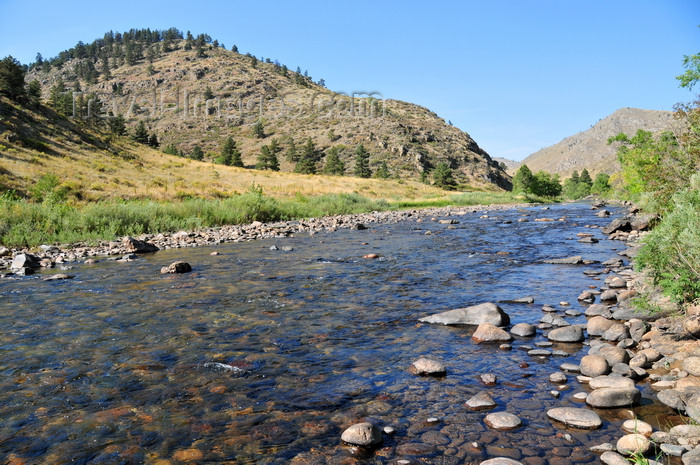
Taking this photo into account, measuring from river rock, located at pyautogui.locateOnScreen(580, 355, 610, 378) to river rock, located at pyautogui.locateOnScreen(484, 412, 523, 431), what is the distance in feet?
5.33

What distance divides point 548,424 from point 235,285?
27.5ft

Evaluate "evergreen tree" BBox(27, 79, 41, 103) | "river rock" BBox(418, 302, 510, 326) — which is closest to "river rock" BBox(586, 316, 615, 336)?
"river rock" BBox(418, 302, 510, 326)

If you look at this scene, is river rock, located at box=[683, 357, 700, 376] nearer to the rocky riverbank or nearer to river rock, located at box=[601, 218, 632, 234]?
the rocky riverbank

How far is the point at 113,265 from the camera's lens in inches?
549

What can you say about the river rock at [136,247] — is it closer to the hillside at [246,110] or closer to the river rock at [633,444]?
the river rock at [633,444]

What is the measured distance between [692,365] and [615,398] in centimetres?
137

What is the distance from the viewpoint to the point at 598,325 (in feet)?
22.4

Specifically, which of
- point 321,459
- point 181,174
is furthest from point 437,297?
point 181,174

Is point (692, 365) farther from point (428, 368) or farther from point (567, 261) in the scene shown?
point (567, 261)

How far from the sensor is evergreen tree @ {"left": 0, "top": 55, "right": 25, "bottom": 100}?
49344 mm

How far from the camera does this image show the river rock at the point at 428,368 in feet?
17.9

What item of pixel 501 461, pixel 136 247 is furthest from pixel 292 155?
pixel 501 461

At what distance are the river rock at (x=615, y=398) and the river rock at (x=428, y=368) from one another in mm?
1673

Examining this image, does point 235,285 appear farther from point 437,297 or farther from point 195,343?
point 437,297
